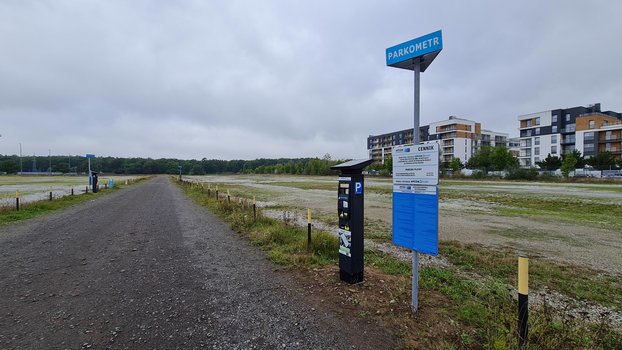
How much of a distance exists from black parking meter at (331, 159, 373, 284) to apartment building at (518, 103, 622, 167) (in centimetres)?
9309

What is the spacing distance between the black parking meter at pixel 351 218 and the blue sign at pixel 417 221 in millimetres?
912

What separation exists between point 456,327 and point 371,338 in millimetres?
1107

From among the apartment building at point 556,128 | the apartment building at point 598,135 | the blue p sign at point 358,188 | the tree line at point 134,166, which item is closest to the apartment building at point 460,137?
the apartment building at point 556,128

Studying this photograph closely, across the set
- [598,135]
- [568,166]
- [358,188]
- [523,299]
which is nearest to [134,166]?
[568,166]

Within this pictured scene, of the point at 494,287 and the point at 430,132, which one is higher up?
the point at 430,132

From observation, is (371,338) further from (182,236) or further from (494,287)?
(182,236)

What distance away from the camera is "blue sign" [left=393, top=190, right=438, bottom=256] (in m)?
3.54

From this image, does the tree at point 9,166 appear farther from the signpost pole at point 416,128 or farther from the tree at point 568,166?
the tree at point 568,166

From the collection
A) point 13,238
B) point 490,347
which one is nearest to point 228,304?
point 490,347

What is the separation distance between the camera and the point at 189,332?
3.45 metres

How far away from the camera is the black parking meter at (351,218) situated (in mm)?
4805

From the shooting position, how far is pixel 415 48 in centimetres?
372

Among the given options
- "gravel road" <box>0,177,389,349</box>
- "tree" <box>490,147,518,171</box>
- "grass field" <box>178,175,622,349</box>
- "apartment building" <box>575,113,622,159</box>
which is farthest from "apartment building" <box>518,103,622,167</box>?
"gravel road" <box>0,177,389,349</box>

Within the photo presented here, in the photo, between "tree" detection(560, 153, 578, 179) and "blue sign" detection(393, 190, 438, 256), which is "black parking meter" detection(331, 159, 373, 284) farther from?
"tree" detection(560, 153, 578, 179)
